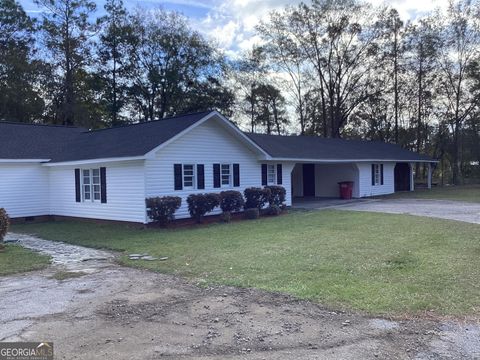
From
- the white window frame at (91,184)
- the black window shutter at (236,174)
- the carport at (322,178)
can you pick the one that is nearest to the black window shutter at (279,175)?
the black window shutter at (236,174)

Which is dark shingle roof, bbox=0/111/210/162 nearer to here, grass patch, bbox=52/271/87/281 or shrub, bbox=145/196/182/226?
shrub, bbox=145/196/182/226

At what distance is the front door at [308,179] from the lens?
28.8 meters

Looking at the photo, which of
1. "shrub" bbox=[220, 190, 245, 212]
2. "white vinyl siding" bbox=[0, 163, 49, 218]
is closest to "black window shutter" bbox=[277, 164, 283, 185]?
"shrub" bbox=[220, 190, 245, 212]

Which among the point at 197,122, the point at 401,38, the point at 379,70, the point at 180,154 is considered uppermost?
the point at 401,38

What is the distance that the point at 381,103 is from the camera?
1737 inches

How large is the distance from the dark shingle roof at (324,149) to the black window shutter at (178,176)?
18.2ft

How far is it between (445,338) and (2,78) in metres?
34.4

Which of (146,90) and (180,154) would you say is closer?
(180,154)

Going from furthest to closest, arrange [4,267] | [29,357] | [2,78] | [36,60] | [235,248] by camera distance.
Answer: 1. [36,60]
2. [2,78]
3. [235,248]
4. [4,267]
5. [29,357]

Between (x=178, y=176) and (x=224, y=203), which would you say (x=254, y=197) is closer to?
(x=224, y=203)

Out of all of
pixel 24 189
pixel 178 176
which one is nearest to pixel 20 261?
pixel 178 176

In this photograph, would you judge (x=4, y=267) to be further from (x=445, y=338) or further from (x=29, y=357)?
(x=445, y=338)

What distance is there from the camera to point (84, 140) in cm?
1997

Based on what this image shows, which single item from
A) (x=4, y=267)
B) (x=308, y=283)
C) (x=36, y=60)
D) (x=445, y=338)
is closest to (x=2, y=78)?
(x=36, y=60)
